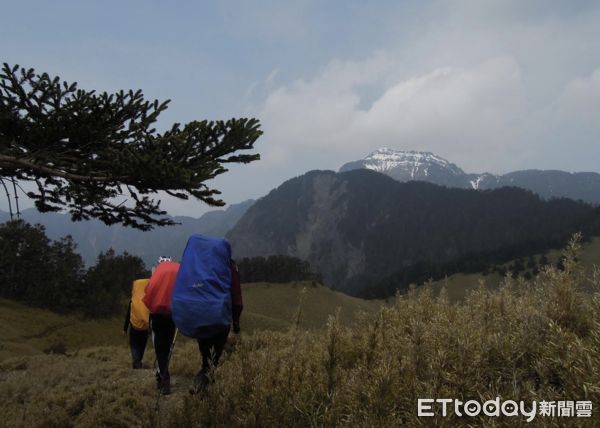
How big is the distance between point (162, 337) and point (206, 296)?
1702 millimetres

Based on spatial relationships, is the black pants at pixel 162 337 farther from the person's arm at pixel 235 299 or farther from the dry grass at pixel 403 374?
the person's arm at pixel 235 299

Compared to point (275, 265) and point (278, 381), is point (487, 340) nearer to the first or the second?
point (278, 381)

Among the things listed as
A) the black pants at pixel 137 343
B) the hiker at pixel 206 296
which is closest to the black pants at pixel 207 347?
the hiker at pixel 206 296

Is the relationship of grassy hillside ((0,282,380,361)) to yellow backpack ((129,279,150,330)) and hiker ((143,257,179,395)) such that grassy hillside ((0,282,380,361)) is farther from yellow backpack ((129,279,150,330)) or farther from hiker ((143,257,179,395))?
hiker ((143,257,179,395))

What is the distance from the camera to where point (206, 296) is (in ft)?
17.5

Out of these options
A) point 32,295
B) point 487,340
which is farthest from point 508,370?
point 32,295

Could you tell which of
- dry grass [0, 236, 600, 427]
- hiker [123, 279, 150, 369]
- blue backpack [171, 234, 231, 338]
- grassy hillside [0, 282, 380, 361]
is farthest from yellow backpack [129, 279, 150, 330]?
grassy hillside [0, 282, 380, 361]

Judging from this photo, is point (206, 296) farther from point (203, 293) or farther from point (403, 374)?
point (403, 374)

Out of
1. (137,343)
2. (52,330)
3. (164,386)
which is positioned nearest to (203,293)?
(164,386)

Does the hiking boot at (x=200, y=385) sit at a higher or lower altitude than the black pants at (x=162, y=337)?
lower

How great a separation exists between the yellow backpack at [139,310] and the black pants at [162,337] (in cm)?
336

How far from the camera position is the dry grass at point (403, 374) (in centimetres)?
349

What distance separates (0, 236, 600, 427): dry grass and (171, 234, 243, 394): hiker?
1.34ft

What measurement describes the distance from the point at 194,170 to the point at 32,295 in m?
75.2
